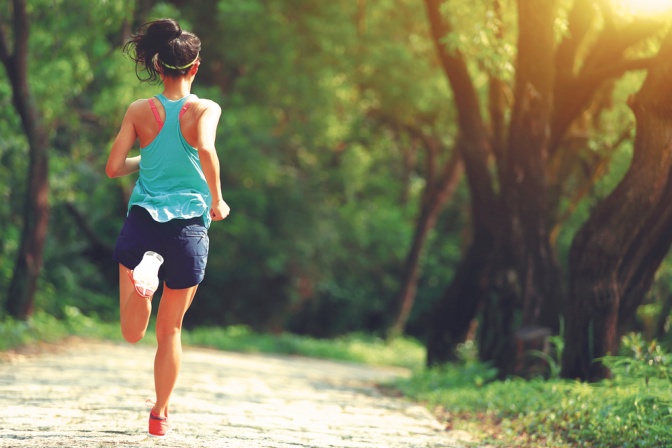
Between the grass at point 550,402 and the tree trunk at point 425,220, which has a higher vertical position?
the tree trunk at point 425,220

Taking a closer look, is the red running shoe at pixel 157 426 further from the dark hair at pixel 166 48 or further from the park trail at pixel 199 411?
the dark hair at pixel 166 48

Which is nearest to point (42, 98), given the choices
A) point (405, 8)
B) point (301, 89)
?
point (301, 89)

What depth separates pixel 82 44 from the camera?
14109 millimetres

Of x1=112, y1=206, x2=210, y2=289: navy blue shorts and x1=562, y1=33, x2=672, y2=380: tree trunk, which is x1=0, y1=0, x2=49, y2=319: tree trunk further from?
x1=112, y1=206, x2=210, y2=289: navy blue shorts

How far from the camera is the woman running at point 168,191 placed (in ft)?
17.8

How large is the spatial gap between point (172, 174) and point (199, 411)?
2.78 m

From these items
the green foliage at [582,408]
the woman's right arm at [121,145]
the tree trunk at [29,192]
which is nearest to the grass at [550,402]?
the green foliage at [582,408]

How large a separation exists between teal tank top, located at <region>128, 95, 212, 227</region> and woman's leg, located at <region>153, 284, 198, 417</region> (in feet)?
1.52

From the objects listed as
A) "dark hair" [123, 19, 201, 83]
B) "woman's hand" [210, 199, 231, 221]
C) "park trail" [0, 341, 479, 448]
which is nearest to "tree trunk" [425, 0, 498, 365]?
"park trail" [0, 341, 479, 448]

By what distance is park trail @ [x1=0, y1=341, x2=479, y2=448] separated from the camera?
6094mm

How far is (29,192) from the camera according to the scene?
14.3m

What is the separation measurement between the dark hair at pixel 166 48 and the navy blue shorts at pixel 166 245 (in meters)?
Answer: 0.79

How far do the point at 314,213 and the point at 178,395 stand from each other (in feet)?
54.8

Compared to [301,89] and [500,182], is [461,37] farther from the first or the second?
[301,89]
